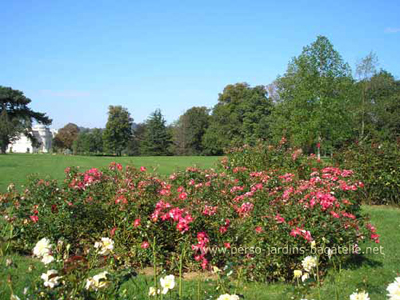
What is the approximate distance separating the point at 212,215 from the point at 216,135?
46.0 m

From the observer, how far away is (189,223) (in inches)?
180

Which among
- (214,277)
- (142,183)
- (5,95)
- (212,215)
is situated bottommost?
(214,277)

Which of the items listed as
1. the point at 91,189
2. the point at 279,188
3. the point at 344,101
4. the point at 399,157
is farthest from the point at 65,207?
the point at 344,101

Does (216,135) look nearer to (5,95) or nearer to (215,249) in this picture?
(5,95)

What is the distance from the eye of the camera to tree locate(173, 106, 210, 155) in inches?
2147

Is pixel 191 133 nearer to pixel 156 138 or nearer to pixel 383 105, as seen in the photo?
pixel 156 138

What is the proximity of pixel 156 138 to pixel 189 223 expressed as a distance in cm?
5172

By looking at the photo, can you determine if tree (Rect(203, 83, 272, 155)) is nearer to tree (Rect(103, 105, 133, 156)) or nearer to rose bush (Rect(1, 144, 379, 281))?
tree (Rect(103, 105, 133, 156))

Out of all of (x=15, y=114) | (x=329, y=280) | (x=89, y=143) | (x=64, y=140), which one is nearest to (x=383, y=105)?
(x=329, y=280)

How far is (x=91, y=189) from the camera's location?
5.49m

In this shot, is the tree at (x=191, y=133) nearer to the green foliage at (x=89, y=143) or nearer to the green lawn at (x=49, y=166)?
the green foliage at (x=89, y=143)

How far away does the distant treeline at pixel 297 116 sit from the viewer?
2612 cm

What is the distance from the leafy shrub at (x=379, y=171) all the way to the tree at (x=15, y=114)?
46.9 m

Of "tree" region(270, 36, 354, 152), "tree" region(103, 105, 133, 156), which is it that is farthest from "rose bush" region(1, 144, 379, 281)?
"tree" region(103, 105, 133, 156)
